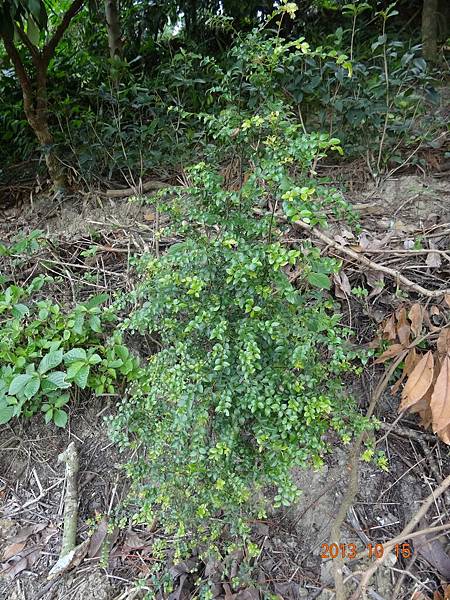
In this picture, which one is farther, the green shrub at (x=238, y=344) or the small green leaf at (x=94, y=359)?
the small green leaf at (x=94, y=359)

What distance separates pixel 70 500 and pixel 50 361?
0.66m

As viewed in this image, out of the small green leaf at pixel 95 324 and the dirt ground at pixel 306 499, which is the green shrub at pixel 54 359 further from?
the dirt ground at pixel 306 499

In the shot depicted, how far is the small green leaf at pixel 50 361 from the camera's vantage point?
2.11 meters

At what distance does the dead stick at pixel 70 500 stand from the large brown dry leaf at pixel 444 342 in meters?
1.74

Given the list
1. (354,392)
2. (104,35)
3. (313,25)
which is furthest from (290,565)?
(104,35)

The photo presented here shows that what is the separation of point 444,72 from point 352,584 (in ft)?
10.2

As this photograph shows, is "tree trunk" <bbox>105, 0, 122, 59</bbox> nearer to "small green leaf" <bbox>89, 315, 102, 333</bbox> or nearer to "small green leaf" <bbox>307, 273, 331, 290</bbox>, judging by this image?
"small green leaf" <bbox>89, 315, 102, 333</bbox>

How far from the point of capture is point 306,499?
1.92 metres

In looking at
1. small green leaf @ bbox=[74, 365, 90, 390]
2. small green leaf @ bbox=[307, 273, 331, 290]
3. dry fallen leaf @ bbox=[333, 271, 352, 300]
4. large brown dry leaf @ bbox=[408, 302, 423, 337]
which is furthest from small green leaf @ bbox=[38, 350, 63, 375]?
large brown dry leaf @ bbox=[408, 302, 423, 337]

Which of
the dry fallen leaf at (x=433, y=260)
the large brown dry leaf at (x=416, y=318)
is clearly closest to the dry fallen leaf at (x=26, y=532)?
the large brown dry leaf at (x=416, y=318)

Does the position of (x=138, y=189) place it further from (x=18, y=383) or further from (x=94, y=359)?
(x=18, y=383)

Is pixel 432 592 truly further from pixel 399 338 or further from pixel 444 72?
pixel 444 72

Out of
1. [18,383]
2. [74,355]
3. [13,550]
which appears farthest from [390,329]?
[13,550]
